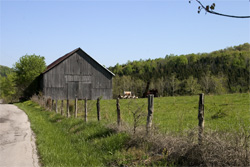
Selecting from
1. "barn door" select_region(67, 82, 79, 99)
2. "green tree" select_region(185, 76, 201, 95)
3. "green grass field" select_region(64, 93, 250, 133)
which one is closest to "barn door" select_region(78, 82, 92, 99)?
"barn door" select_region(67, 82, 79, 99)

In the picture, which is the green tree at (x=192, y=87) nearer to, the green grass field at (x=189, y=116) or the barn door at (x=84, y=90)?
the barn door at (x=84, y=90)

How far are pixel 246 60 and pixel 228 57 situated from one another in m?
7.97

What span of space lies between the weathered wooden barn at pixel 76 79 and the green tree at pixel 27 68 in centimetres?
793

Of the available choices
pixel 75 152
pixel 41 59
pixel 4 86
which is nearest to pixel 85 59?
pixel 41 59

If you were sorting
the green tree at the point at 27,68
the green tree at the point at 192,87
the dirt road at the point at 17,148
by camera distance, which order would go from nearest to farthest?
the dirt road at the point at 17,148 < the green tree at the point at 27,68 < the green tree at the point at 192,87

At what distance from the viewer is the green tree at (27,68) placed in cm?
4381

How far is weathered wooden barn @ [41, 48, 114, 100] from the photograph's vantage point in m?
36.4

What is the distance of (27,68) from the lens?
44.5 metres

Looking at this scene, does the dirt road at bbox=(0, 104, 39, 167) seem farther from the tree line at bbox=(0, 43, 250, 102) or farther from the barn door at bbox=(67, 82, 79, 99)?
the tree line at bbox=(0, 43, 250, 102)

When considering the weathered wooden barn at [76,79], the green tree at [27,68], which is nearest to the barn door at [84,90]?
the weathered wooden barn at [76,79]

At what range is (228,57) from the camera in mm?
115125

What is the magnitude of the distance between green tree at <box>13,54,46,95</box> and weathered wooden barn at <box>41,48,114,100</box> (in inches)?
312

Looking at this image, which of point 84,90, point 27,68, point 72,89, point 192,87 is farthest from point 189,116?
point 192,87

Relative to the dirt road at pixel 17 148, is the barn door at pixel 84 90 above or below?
above
